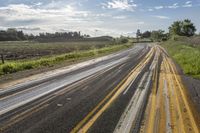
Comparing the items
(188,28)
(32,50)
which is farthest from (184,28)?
(32,50)

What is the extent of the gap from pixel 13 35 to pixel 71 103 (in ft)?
569

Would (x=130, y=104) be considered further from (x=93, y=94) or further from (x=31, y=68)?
(x=31, y=68)

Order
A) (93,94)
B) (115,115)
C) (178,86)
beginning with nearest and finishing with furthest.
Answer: (115,115) < (93,94) < (178,86)

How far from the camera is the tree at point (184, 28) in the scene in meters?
133

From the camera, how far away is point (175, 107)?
1002 centimetres

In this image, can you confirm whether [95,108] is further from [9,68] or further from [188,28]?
[188,28]

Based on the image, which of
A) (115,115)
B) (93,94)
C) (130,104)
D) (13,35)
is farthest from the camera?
(13,35)

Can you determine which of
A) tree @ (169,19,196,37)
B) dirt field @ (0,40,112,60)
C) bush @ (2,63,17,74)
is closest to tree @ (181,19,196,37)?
tree @ (169,19,196,37)

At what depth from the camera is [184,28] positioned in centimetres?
13575

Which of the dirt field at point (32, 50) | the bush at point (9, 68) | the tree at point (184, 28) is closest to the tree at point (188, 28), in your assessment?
the tree at point (184, 28)

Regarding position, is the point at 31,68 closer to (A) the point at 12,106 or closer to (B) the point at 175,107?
(A) the point at 12,106

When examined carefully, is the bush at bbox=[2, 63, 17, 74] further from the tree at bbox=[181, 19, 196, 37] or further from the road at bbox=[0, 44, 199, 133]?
the tree at bbox=[181, 19, 196, 37]

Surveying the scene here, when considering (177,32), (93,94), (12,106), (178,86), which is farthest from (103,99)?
(177,32)

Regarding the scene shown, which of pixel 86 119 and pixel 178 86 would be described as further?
pixel 178 86
